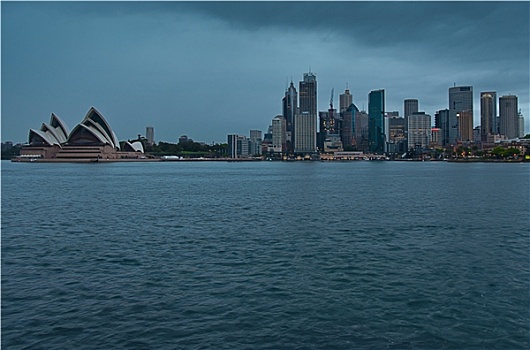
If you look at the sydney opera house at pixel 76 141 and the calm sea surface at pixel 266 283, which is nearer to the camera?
the calm sea surface at pixel 266 283

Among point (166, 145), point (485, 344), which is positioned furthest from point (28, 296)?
point (166, 145)

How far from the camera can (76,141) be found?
114m

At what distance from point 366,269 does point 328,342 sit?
4063 millimetres

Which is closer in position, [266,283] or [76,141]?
[266,283]

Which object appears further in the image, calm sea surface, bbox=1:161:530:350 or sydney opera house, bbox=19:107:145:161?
sydney opera house, bbox=19:107:145:161

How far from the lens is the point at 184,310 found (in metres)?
8.30

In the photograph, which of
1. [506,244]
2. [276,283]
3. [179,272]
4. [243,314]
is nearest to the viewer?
[243,314]

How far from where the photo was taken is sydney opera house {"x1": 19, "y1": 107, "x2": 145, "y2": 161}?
11200cm

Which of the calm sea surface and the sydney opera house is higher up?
the sydney opera house

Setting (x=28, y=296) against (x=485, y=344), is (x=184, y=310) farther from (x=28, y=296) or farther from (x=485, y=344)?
(x=485, y=344)

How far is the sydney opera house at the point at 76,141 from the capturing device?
11200 centimetres

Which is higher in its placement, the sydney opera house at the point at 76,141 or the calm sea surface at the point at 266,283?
the sydney opera house at the point at 76,141

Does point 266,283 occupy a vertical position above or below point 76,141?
below

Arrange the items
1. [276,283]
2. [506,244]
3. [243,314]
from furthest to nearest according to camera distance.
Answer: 1. [506,244]
2. [276,283]
3. [243,314]
